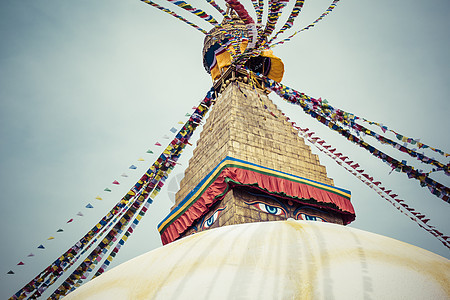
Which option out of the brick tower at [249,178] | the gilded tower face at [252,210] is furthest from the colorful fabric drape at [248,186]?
the gilded tower face at [252,210]

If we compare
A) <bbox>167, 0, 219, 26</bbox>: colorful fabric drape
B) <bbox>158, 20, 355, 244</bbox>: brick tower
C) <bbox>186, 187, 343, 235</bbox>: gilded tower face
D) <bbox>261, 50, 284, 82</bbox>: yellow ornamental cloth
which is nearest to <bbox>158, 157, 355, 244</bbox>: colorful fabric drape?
<bbox>158, 20, 355, 244</bbox>: brick tower

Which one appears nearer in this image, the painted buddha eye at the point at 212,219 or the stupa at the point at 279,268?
the stupa at the point at 279,268

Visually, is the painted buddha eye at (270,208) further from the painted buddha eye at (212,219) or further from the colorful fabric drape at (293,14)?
the colorful fabric drape at (293,14)

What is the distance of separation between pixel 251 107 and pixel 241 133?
1.31 meters

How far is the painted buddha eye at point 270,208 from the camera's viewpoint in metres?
5.90

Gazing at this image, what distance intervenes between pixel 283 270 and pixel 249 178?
12.2 feet

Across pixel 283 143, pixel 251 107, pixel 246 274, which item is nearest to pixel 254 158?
pixel 283 143

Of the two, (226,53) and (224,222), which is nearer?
(224,222)

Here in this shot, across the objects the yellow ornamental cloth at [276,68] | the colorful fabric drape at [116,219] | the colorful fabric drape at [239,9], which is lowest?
the colorful fabric drape at [116,219]

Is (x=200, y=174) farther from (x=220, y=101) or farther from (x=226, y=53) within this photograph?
(x=226, y=53)

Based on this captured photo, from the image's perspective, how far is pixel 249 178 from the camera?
19.2ft

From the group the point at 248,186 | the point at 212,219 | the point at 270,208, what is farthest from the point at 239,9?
the point at 212,219

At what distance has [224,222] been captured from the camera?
220 inches

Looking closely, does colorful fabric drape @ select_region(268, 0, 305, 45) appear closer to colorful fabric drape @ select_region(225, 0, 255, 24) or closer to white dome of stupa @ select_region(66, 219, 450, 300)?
colorful fabric drape @ select_region(225, 0, 255, 24)
